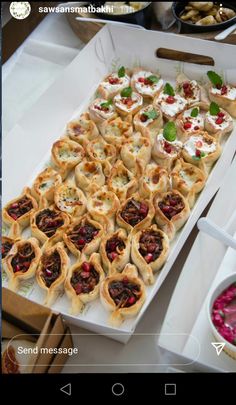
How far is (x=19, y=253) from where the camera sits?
43.2 inches

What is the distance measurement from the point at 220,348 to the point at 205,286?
0.13 m

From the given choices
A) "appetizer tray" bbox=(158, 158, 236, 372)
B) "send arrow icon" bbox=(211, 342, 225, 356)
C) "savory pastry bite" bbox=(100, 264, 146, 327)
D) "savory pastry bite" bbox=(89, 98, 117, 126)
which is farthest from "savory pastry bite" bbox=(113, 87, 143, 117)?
"send arrow icon" bbox=(211, 342, 225, 356)

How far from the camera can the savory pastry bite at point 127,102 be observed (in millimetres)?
1372

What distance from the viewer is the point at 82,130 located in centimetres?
135

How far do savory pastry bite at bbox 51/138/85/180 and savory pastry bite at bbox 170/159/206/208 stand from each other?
0.23 meters

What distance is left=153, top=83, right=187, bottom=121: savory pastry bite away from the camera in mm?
1355

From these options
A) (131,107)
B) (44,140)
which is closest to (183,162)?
(131,107)

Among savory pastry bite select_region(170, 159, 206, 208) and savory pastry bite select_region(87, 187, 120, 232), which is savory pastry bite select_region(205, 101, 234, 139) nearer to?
savory pastry bite select_region(170, 159, 206, 208)

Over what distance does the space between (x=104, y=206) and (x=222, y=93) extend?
1.40 feet

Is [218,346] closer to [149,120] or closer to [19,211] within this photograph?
[19,211]
